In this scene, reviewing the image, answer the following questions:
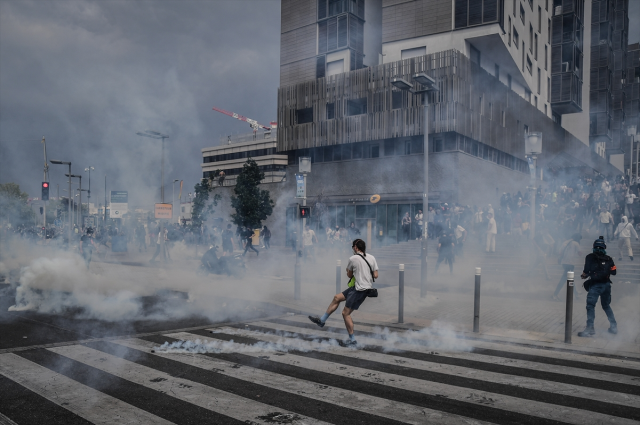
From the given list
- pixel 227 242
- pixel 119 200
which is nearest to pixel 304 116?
pixel 227 242

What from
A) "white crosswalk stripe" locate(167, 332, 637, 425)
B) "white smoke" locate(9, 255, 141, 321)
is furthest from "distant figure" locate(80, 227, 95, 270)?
"white crosswalk stripe" locate(167, 332, 637, 425)

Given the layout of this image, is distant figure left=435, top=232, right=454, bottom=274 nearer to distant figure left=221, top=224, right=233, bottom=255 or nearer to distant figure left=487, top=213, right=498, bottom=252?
distant figure left=487, top=213, right=498, bottom=252

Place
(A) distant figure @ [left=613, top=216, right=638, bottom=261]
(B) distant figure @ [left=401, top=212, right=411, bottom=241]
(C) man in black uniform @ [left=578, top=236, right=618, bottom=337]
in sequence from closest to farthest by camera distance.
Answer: (C) man in black uniform @ [left=578, top=236, right=618, bottom=337] → (A) distant figure @ [left=613, top=216, right=638, bottom=261] → (B) distant figure @ [left=401, top=212, right=411, bottom=241]

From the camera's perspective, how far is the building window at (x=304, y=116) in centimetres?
2652

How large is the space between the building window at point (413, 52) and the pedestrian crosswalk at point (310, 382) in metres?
21.6

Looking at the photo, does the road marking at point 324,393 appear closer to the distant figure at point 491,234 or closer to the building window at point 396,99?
→ the distant figure at point 491,234

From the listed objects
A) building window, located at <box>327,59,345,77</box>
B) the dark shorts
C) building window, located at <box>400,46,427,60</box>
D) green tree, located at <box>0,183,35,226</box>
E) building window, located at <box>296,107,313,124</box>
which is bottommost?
the dark shorts

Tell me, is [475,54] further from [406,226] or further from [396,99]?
[406,226]

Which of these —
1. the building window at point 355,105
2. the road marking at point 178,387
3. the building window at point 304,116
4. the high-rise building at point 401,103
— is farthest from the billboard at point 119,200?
the building window at point 304,116

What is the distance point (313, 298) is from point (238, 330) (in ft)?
11.4

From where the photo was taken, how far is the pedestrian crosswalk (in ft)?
12.6

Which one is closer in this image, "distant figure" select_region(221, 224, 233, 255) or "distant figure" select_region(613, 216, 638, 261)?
"distant figure" select_region(613, 216, 638, 261)

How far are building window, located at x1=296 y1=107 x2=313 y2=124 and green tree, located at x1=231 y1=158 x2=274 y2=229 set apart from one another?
17.2 ft

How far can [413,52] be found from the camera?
25391 millimetres
